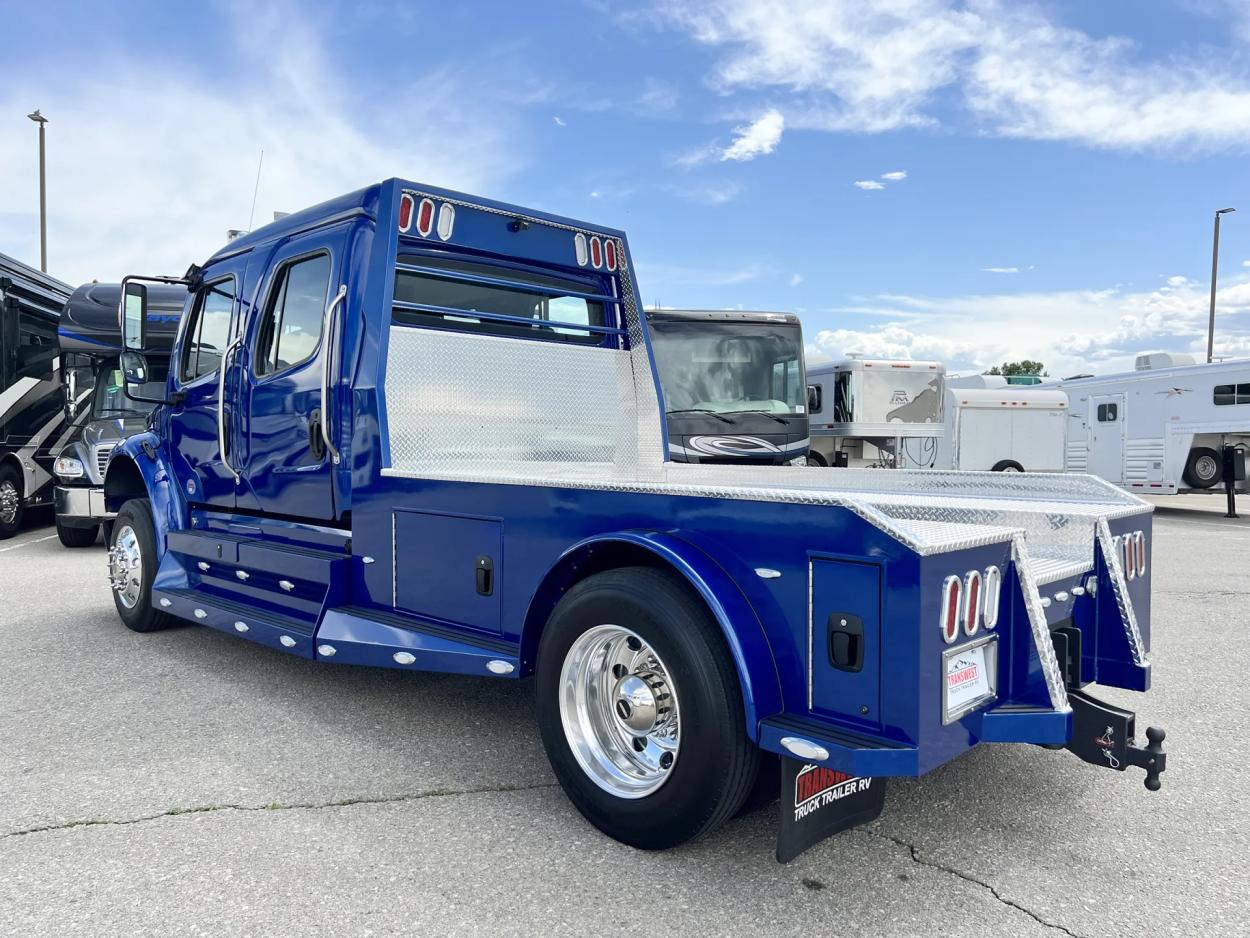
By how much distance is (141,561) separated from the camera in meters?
6.09

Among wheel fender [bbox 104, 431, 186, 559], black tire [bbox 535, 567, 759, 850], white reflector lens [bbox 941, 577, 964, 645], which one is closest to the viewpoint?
white reflector lens [bbox 941, 577, 964, 645]

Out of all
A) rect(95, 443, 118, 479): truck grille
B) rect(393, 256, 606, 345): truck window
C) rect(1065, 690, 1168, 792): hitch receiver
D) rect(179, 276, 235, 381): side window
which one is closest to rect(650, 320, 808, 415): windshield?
rect(95, 443, 118, 479): truck grille

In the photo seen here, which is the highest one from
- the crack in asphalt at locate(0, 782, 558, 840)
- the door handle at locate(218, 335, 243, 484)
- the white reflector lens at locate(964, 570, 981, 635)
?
the door handle at locate(218, 335, 243, 484)

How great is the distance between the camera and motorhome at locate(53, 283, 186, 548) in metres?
10.5

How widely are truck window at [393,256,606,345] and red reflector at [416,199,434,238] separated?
14 cm

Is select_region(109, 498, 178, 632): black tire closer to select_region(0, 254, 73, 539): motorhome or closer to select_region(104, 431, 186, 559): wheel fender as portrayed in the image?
select_region(104, 431, 186, 559): wheel fender

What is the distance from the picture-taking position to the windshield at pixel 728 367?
11.9 meters

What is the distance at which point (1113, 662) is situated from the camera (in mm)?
3430

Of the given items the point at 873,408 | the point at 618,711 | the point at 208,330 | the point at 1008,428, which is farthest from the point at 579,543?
the point at 1008,428

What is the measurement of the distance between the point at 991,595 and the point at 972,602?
116 millimetres

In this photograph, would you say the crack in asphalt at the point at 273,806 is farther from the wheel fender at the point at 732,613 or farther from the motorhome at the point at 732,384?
the motorhome at the point at 732,384

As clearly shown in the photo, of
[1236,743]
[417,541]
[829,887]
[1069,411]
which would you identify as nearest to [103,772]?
[417,541]

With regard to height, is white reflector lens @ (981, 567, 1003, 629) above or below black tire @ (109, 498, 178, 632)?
above

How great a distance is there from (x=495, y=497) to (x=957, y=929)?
2.08m
